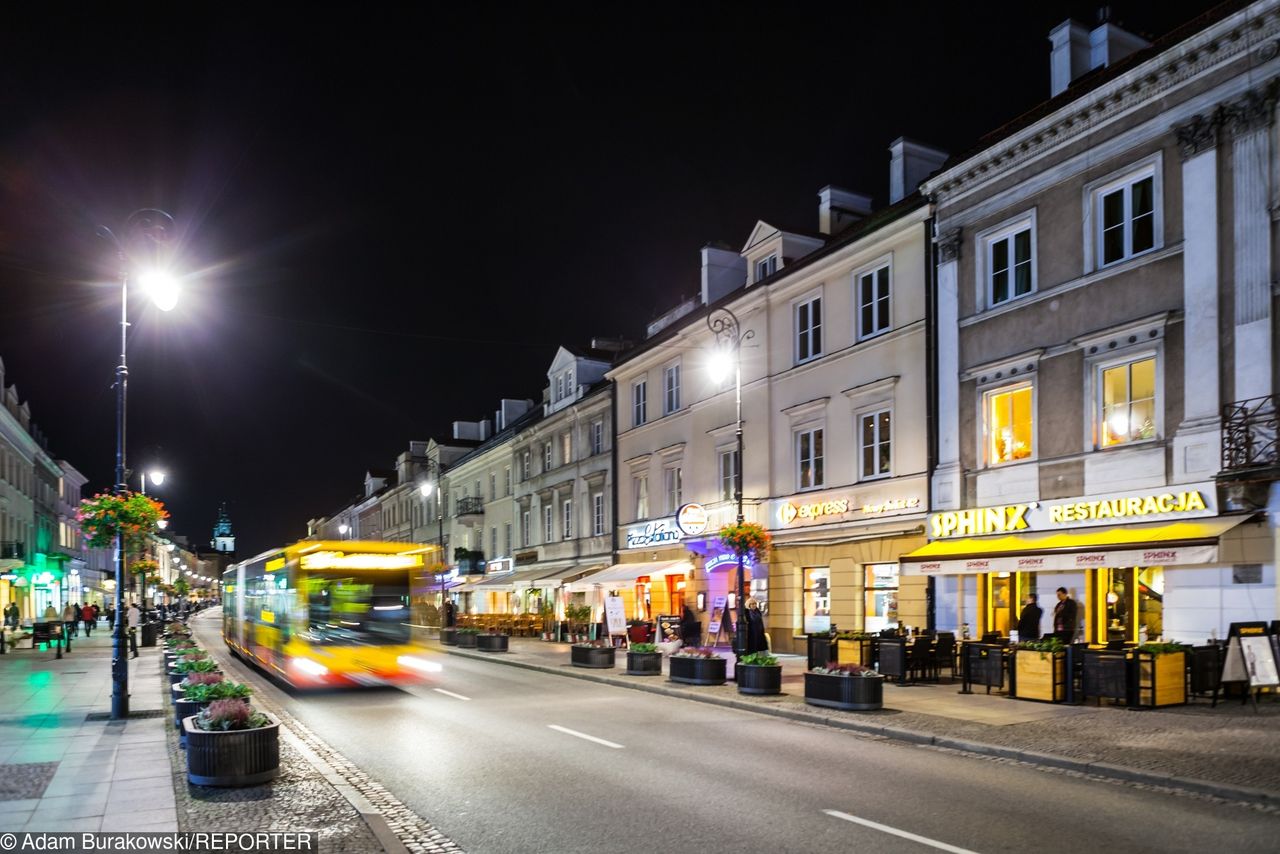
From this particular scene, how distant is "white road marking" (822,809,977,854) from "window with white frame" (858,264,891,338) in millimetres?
18395

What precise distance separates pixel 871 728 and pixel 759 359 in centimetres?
1819

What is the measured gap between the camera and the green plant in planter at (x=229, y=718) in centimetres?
998

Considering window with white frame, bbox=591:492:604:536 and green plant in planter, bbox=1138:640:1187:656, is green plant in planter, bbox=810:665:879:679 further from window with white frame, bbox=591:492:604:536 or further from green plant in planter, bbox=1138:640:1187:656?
window with white frame, bbox=591:492:604:536

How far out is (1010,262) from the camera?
74.1ft

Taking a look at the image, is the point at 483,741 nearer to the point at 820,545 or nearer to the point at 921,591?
the point at 921,591

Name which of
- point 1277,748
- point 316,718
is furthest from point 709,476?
point 1277,748

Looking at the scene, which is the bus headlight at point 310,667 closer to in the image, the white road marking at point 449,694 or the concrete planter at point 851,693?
the white road marking at point 449,694

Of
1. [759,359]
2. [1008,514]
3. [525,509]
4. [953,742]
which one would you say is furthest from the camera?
[525,509]

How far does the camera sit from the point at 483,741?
13742 mm

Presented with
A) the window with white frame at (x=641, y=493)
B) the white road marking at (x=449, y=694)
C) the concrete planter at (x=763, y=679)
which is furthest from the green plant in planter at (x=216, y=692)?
the window with white frame at (x=641, y=493)

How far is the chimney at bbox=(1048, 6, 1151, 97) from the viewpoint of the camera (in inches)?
881

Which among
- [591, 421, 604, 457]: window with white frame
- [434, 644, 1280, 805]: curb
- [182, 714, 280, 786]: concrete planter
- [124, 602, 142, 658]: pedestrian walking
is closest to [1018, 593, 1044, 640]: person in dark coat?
[434, 644, 1280, 805]: curb

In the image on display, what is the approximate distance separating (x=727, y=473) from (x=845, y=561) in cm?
712

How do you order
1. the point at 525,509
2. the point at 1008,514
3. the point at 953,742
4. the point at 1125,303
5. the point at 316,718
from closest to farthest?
1. the point at 953,742
2. the point at 316,718
3. the point at 1125,303
4. the point at 1008,514
5. the point at 525,509
